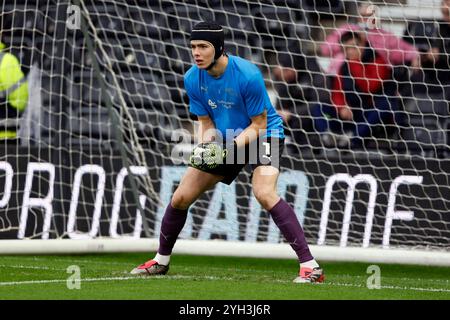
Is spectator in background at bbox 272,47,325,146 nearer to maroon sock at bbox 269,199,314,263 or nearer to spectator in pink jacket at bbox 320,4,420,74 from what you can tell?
spectator in pink jacket at bbox 320,4,420,74

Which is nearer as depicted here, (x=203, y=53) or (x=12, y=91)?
(x=203, y=53)

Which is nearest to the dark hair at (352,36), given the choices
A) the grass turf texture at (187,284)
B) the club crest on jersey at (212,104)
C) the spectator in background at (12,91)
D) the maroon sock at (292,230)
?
the grass turf texture at (187,284)

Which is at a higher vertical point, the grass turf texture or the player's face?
the player's face

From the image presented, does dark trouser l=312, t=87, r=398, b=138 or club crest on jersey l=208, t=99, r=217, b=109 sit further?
dark trouser l=312, t=87, r=398, b=138

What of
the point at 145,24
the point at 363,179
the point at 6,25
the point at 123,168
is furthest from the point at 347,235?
the point at 6,25

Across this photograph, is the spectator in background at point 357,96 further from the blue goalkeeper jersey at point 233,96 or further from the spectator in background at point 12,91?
the blue goalkeeper jersey at point 233,96

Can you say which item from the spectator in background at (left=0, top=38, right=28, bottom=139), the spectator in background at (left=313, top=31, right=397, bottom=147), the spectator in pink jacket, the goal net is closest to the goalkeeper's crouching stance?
the goal net

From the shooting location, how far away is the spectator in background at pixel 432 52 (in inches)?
443

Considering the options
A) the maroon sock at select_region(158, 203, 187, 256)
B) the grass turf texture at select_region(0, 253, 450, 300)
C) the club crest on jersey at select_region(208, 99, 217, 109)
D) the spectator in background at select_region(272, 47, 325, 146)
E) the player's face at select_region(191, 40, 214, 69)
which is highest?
the spectator in background at select_region(272, 47, 325, 146)

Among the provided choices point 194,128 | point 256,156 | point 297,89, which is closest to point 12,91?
point 194,128

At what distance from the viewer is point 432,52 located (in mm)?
11289

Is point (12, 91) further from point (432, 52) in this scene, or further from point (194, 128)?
point (432, 52)

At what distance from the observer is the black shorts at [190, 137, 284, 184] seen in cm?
805

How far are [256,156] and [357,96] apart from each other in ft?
12.0
